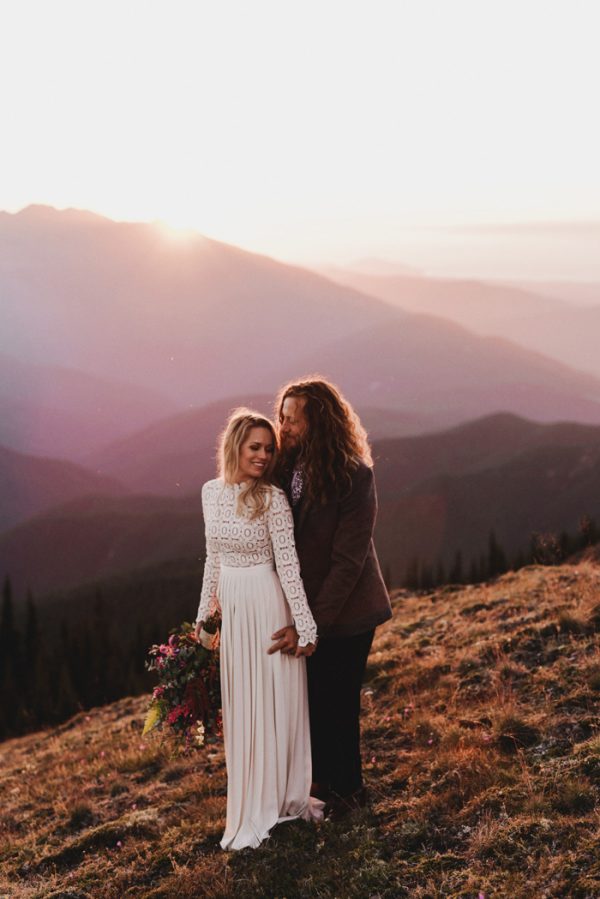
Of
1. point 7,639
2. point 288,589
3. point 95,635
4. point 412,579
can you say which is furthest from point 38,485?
point 288,589

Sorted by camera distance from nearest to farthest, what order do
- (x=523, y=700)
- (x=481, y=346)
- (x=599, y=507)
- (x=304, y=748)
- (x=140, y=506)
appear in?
1. (x=304, y=748)
2. (x=523, y=700)
3. (x=599, y=507)
4. (x=140, y=506)
5. (x=481, y=346)

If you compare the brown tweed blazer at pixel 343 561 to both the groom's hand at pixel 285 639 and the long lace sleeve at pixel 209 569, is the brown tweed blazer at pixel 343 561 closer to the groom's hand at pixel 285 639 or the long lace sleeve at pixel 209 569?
the groom's hand at pixel 285 639

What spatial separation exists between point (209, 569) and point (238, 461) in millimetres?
883

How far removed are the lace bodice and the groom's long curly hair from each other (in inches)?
8.9

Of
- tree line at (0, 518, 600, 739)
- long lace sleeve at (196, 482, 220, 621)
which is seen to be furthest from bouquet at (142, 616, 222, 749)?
tree line at (0, 518, 600, 739)

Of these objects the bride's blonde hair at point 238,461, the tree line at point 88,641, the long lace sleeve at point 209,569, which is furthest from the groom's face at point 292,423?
the tree line at point 88,641

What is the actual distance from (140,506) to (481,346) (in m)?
72.6

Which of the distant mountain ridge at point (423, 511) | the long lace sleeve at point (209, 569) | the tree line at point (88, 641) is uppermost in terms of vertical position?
the long lace sleeve at point (209, 569)

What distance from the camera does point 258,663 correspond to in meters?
4.99

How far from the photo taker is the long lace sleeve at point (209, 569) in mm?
4980

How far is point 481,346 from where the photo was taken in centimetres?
14625

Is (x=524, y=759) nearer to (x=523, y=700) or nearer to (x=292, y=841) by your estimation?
(x=523, y=700)

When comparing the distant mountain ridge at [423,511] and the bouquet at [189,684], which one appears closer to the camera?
the bouquet at [189,684]

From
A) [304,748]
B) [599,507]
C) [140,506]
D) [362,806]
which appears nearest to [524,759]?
[362,806]
